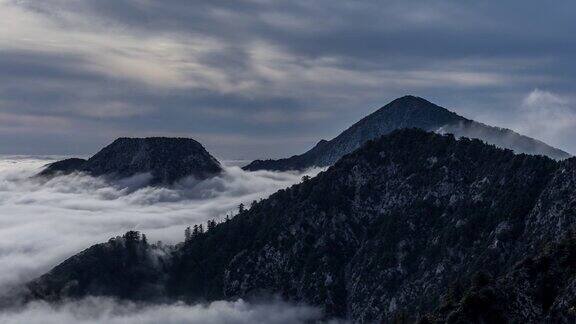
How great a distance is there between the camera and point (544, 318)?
196125mm

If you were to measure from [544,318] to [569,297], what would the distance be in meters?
11.7

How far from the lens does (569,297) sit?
188750mm
